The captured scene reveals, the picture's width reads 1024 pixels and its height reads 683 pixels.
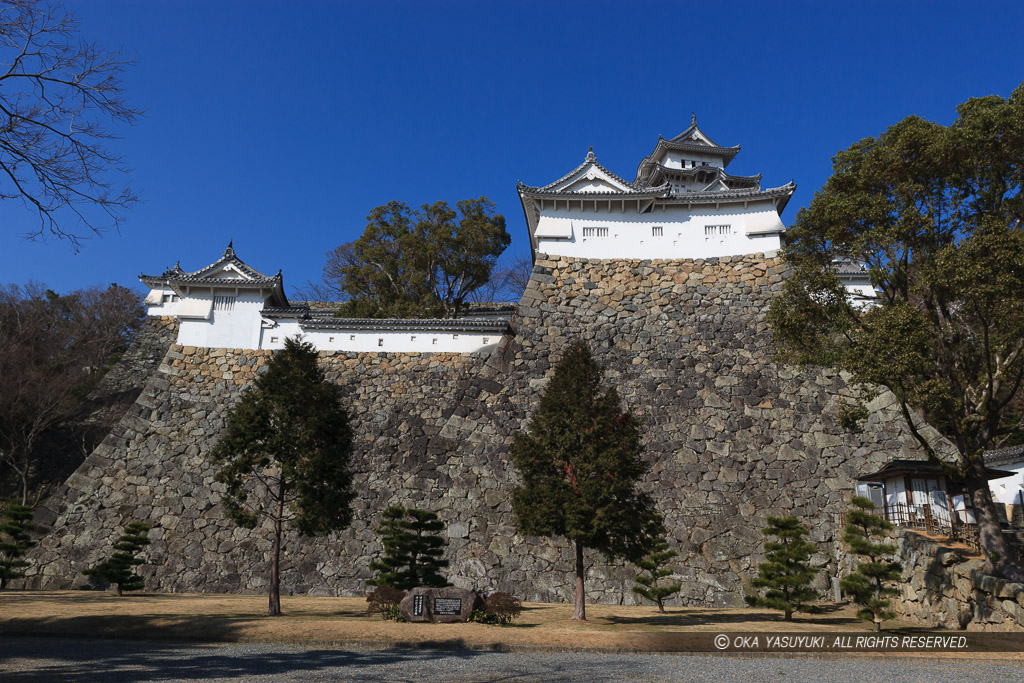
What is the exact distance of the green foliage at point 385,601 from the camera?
42.1ft

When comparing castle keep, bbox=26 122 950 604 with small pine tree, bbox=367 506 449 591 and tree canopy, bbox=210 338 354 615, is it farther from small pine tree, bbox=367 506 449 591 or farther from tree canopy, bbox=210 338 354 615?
tree canopy, bbox=210 338 354 615

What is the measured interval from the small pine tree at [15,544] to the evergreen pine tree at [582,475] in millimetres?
13194

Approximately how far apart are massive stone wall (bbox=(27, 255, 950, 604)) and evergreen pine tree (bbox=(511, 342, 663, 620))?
142 inches

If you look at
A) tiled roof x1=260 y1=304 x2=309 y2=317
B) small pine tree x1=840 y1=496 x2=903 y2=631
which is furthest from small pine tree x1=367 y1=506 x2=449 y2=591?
tiled roof x1=260 y1=304 x2=309 y2=317

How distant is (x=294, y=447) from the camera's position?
13445mm

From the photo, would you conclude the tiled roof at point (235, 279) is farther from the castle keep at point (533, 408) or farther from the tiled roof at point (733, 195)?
the tiled roof at point (733, 195)

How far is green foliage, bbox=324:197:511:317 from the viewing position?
29328mm

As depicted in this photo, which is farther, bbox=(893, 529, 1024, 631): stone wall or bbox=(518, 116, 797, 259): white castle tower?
bbox=(518, 116, 797, 259): white castle tower

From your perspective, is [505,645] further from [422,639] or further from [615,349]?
[615,349]

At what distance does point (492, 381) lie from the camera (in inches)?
822

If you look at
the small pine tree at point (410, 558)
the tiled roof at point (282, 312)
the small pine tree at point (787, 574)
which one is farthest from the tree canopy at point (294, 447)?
the small pine tree at point (787, 574)

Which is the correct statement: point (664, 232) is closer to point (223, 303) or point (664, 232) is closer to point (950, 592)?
point (950, 592)

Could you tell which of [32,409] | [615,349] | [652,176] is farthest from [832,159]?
[32,409]

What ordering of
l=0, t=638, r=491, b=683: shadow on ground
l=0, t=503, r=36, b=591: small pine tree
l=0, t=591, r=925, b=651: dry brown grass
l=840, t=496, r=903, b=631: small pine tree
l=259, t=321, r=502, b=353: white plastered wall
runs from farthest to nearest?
l=259, t=321, r=502, b=353: white plastered wall < l=0, t=503, r=36, b=591: small pine tree < l=840, t=496, r=903, b=631: small pine tree < l=0, t=591, r=925, b=651: dry brown grass < l=0, t=638, r=491, b=683: shadow on ground
